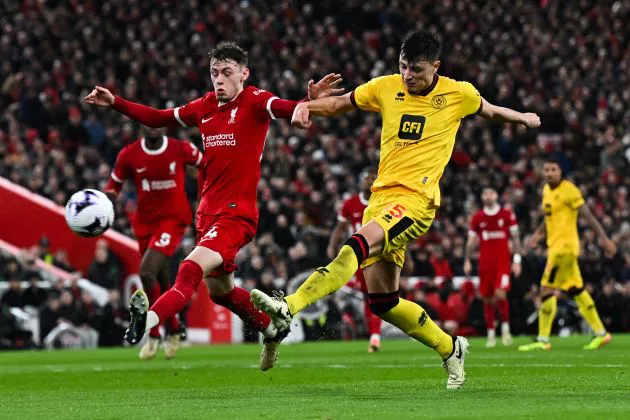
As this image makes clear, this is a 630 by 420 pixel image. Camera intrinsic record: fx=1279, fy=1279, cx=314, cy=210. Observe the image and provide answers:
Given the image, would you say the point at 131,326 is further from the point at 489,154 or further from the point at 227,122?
the point at 489,154

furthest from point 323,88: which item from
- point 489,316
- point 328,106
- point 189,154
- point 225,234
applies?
point 489,316

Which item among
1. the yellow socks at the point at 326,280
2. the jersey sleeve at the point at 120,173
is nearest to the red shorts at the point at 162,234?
the jersey sleeve at the point at 120,173

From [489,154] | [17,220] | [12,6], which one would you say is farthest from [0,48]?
[489,154]

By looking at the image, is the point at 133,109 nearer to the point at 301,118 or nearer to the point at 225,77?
the point at 225,77

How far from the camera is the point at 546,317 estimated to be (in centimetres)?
1847

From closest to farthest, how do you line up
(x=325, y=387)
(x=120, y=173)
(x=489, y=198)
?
(x=325, y=387) < (x=120, y=173) < (x=489, y=198)

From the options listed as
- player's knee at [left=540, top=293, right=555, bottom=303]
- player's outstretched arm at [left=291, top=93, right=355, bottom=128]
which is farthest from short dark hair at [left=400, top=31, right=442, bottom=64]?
player's knee at [left=540, top=293, right=555, bottom=303]

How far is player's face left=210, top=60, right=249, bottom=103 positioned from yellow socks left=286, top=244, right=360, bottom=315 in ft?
8.74

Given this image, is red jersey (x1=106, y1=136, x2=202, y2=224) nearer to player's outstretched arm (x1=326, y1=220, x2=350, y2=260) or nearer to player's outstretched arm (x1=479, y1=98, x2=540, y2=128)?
player's outstretched arm (x1=326, y1=220, x2=350, y2=260)

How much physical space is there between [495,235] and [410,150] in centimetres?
1066

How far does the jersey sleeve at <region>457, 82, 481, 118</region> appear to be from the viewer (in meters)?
10.1

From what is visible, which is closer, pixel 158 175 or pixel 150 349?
pixel 158 175

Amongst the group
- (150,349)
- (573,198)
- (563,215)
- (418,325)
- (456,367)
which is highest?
(573,198)

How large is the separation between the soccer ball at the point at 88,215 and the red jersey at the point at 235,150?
1.45 m
